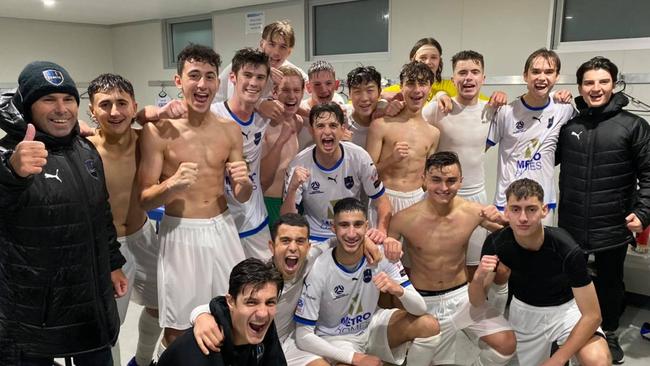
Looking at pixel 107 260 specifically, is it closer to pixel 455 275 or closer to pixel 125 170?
pixel 125 170

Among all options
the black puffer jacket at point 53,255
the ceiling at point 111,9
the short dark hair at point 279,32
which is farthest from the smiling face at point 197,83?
the ceiling at point 111,9

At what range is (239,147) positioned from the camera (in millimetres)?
2543

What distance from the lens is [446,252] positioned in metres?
2.72

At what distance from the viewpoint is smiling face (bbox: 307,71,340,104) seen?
329 cm

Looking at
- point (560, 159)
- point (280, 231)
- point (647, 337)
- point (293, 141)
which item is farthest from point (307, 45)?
point (647, 337)

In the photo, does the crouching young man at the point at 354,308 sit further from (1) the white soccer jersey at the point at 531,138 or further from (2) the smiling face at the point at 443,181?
(1) the white soccer jersey at the point at 531,138

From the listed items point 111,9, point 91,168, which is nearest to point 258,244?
point 91,168

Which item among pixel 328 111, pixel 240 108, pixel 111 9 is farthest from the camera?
pixel 111 9

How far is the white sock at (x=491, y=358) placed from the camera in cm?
251

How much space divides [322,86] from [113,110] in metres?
1.48

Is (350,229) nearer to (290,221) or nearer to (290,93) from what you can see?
(290,221)

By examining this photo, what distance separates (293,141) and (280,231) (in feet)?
3.35

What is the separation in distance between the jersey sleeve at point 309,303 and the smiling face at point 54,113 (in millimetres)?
1308

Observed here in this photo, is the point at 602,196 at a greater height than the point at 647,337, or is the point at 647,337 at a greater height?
the point at 602,196
